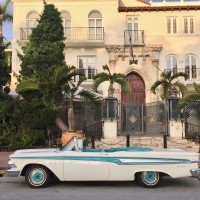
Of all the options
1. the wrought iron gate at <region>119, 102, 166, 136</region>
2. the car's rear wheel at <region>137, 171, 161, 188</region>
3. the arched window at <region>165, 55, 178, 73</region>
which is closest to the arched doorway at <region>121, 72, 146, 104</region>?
the arched window at <region>165, 55, 178, 73</region>

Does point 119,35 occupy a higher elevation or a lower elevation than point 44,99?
higher

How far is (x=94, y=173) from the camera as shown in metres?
7.36

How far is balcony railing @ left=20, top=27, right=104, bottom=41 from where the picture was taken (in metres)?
24.5

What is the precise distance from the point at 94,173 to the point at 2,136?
8.59m

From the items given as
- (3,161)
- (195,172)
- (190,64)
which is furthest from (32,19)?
(195,172)

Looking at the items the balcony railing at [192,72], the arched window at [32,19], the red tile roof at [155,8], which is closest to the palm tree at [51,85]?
the arched window at [32,19]

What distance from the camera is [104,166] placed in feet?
24.2

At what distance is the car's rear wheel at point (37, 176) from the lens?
7539 millimetres

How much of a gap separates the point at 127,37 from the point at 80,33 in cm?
374

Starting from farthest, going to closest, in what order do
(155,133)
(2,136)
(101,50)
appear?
1. (101,50)
2. (155,133)
3. (2,136)

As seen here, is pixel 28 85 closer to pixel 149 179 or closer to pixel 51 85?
pixel 51 85

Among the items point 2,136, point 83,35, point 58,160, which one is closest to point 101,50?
point 83,35

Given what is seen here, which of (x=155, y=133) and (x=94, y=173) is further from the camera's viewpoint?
(x=155, y=133)
